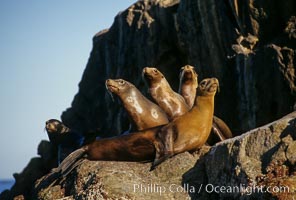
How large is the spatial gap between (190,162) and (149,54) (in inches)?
938

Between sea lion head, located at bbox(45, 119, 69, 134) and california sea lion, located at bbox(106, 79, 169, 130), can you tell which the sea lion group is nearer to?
california sea lion, located at bbox(106, 79, 169, 130)

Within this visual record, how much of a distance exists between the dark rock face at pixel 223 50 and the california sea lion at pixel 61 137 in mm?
6502

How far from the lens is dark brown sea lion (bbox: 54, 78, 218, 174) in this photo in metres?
7.45

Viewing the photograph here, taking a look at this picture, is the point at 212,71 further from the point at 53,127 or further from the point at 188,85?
the point at 188,85

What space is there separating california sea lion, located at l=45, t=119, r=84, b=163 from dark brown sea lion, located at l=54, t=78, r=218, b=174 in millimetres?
7326

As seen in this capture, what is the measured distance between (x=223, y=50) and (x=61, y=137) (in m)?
10.4

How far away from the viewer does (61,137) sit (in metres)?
15.7

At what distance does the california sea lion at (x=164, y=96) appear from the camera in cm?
923

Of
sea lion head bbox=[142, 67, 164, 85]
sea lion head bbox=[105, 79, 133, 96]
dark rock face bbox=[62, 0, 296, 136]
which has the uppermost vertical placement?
sea lion head bbox=[105, 79, 133, 96]

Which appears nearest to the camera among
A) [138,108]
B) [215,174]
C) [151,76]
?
[215,174]

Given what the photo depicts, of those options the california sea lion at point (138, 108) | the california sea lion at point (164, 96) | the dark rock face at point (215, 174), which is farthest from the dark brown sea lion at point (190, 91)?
the dark rock face at point (215, 174)

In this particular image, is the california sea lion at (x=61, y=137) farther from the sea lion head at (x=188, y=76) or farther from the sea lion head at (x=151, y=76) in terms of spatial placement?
the sea lion head at (x=151, y=76)

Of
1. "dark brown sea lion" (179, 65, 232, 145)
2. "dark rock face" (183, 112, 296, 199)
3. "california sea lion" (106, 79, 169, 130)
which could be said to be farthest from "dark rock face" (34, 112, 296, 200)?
"dark brown sea lion" (179, 65, 232, 145)

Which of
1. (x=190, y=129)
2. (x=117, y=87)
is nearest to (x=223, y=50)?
(x=117, y=87)
